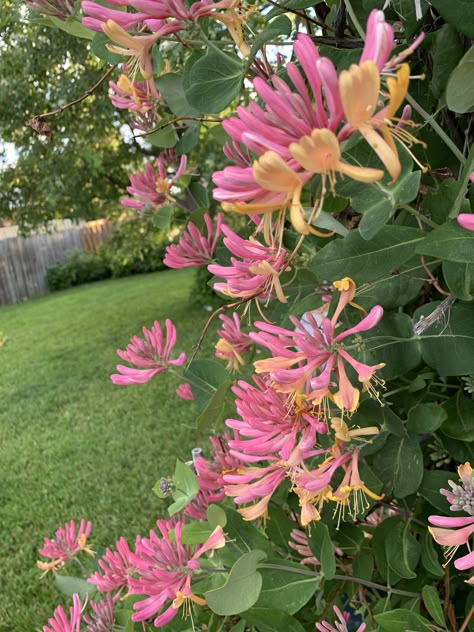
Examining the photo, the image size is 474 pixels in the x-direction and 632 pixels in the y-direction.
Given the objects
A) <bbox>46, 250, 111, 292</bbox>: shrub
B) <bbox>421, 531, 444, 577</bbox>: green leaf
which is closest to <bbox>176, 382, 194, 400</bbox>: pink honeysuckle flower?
<bbox>421, 531, 444, 577</bbox>: green leaf

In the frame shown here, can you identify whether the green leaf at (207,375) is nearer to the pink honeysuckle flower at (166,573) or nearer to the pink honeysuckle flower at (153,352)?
the pink honeysuckle flower at (153,352)

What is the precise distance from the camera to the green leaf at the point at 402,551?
65 centimetres

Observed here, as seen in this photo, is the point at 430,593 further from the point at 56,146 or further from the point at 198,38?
the point at 56,146

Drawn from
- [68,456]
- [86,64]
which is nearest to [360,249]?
[68,456]

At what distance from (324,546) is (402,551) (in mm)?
107

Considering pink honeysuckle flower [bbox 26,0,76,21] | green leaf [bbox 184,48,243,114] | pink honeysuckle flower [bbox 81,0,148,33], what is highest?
pink honeysuckle flower [bbox 26,0,76,21]

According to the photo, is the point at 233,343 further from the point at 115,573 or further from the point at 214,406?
the point at 115,573

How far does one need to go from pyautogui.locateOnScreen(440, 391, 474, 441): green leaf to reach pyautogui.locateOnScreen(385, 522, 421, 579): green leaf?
155mm

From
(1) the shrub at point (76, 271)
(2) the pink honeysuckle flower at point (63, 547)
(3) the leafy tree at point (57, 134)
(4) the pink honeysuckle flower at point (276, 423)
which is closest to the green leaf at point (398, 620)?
(4) the pink honeysuckle flower at point (276, 423)

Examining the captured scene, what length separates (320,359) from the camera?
0.43 m

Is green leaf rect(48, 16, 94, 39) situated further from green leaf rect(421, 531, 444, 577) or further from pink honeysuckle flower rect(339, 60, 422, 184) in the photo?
green leaf rect(421, 531, 444, 577)

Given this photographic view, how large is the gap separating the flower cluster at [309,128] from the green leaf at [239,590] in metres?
0.40

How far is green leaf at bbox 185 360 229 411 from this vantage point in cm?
78

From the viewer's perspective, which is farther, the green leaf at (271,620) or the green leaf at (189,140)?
the green leaf at (189,140)
